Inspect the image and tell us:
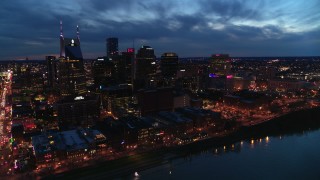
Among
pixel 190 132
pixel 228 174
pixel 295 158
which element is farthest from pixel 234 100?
pixel 228 174

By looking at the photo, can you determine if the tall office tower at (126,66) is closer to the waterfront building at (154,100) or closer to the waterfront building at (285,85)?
the waterfront building at (154,100)

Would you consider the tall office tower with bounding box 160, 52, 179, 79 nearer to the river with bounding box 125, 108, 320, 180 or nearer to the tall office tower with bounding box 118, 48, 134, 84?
the tall office tower with bounding box 118, 48, 134, 84

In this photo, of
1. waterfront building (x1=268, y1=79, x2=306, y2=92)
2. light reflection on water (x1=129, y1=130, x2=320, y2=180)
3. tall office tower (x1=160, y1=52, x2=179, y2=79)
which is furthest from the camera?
tall office tower (x1=160, y1=52, x2=179, y2=79)

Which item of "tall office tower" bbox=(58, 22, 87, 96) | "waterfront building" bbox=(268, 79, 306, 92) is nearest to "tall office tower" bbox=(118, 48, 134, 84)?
"tall office tower" bbox=(58, 22, 87, 96)

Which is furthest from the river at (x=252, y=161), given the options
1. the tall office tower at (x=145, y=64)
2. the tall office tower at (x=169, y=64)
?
the tall office tower at (x=169, y=64)

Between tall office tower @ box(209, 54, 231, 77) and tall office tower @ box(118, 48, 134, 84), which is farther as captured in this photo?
tall office tower @ box(209, 54, 231, 77)

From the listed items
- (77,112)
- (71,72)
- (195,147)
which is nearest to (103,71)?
(71,72)
